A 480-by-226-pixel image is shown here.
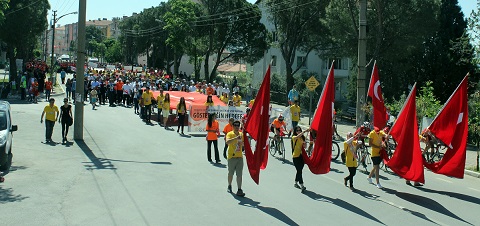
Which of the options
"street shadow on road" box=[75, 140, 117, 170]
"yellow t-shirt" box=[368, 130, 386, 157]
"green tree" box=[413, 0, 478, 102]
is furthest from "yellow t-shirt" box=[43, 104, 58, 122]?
"green tree" box=[413, 0, 478, 102]

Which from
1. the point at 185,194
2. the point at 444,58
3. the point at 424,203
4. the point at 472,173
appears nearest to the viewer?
the point at 185,194

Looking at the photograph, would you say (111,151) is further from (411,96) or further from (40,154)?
(411,96)

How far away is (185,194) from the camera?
41.1ft

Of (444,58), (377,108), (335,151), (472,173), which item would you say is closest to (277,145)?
(335,151)

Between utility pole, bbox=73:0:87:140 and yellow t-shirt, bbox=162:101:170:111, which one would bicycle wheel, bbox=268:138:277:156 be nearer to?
utility pole, bbox=73:0:87:140

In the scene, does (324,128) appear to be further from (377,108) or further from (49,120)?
(49,120)

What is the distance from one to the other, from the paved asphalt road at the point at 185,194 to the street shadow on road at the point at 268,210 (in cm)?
2

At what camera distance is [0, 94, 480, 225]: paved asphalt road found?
420 inches

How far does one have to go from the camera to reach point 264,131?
12.6 metres

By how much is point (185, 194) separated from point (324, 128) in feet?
11.7

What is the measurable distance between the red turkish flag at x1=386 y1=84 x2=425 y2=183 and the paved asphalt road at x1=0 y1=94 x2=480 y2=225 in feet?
1.77

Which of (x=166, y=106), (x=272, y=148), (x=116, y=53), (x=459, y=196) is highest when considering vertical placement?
(x=116, y=53)

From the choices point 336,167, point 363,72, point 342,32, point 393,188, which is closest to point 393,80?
point 342,32

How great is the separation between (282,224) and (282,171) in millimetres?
5948
